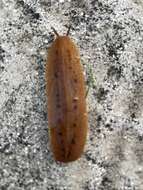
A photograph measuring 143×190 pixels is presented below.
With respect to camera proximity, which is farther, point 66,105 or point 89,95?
point 89,95

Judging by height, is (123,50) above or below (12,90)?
above

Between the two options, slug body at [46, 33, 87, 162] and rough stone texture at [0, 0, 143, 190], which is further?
rough stone texture at [0, 0, 143, 190]

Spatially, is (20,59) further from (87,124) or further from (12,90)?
(87,124)

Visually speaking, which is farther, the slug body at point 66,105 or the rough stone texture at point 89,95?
the rough stone texture at point 89,95

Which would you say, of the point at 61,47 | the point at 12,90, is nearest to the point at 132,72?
the point at 61,47
